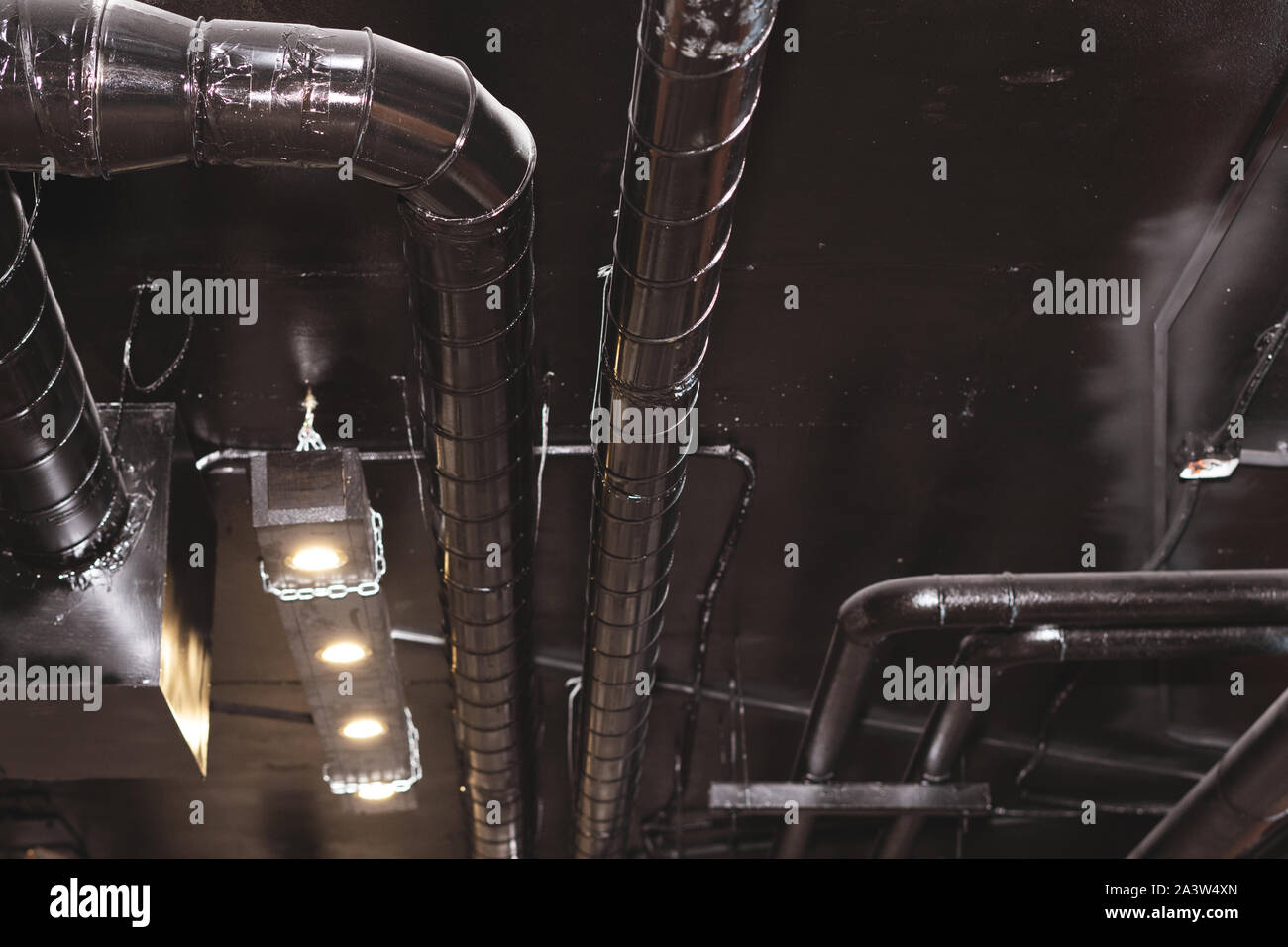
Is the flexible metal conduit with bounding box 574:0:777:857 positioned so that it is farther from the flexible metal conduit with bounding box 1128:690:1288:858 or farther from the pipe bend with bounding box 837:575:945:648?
the flexible metal conduit with bounding box 1128:690:1288:858

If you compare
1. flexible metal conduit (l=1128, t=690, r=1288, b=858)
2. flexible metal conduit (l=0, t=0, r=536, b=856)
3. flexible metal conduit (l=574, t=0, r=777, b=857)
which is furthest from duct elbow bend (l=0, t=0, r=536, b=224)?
flexible metal conduit (l=1128, t=690, r=1288, b=858)

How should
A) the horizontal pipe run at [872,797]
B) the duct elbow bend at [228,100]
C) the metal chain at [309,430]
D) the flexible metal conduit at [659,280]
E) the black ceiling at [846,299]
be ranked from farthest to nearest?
the horizontal pipe run at [872,797], the metal chain at [309,430], the black ceiling at [846,299], the duct elbow bend at [228,100], the flexible metal conduit at [659,280]

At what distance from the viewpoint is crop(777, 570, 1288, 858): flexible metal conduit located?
532cm

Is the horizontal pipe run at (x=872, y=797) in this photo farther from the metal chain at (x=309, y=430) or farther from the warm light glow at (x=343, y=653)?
the metal chain at (x=309, y=430)

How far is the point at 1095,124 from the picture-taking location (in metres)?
4.24

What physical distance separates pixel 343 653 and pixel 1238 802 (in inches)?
160

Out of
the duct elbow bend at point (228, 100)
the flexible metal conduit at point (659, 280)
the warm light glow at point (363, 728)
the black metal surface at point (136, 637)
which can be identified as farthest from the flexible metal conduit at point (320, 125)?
the warm light glow at point (363, 728)

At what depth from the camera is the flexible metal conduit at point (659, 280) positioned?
2941 mm

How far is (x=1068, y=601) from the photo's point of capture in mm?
5414

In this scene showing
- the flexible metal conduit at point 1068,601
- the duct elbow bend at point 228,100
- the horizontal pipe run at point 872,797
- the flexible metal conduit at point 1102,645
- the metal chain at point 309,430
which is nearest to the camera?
the duct elbow bend at point 228,100

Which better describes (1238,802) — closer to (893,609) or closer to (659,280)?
(893,609)

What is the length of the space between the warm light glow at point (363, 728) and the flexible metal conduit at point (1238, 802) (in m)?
3.91

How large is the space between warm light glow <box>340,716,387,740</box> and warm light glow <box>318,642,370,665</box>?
520mm
